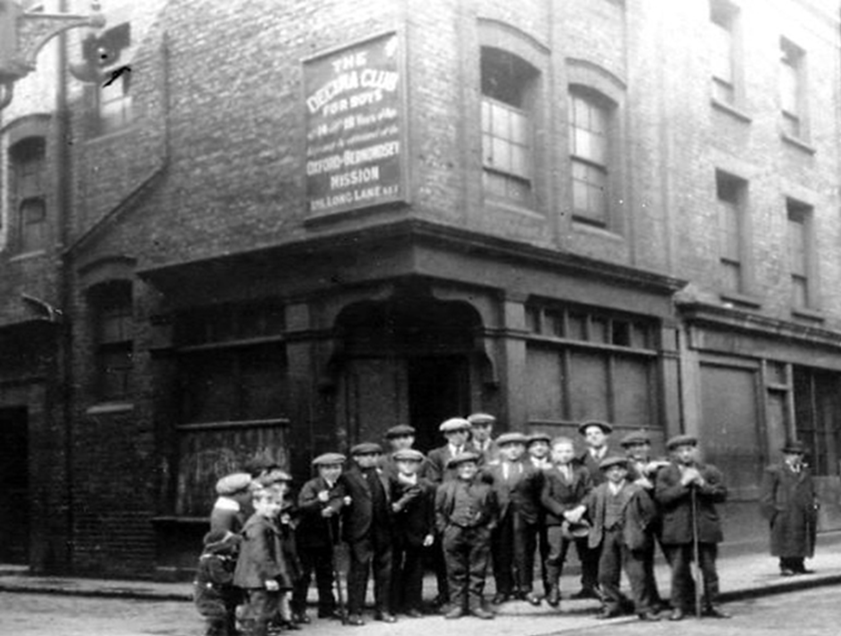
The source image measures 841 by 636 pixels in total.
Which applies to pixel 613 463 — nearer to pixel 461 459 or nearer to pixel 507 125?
pixel 461 459

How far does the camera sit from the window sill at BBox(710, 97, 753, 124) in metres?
19.6

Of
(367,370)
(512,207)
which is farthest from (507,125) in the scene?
(367,370)

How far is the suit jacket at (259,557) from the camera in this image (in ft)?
32.8

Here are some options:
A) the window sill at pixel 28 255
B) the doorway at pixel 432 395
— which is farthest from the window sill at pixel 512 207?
the window sill at pixel 28 255

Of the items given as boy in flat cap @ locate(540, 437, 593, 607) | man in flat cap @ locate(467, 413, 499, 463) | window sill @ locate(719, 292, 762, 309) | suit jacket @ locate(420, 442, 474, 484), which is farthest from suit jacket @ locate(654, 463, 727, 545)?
window sill @ locate(719, 292, 762, 309)

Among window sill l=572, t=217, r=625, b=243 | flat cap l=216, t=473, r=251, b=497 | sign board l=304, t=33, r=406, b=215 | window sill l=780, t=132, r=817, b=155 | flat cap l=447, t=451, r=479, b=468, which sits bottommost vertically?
flat cap l=216, t=473, r=251, b=497

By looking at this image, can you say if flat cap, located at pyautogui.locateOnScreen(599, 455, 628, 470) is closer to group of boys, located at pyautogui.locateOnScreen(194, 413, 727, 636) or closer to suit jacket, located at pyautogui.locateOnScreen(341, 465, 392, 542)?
group of boys, located at pyautogui.locateOnScreen(194, 413, 727, 636)

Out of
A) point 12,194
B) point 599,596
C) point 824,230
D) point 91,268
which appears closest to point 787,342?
point 824,230

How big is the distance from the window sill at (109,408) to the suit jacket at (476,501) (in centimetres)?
677

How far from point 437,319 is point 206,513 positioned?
12.9 ft

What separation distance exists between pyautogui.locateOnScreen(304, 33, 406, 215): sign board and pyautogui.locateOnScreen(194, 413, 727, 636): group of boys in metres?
3.27

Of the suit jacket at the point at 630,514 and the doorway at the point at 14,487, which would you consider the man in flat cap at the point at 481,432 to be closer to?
the suit jacket at the point at 630,514

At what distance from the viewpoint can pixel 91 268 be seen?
711 inches

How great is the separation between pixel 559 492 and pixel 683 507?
126 centimetres
